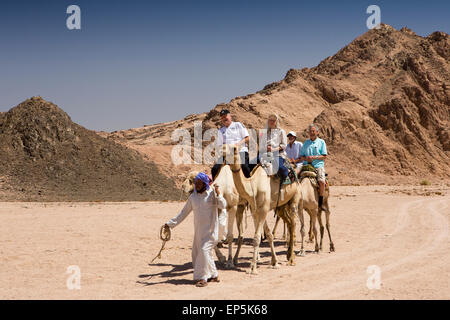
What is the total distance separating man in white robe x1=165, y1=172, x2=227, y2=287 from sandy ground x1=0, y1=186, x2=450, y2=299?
14.3 inches

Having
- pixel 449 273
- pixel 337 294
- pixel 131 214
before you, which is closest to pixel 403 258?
pixel 449 273

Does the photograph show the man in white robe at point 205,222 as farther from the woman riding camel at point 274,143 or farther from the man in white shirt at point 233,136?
the woman riding camel at point 274,143

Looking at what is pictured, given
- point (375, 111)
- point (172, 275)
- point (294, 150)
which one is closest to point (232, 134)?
point (294, 150)

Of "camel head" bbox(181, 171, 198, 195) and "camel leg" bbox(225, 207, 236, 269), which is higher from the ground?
"camel head" bbox(181, 171, 198, 195)

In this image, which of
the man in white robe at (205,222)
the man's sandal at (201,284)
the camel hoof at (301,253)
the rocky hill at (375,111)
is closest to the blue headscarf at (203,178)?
the man in white robe at (205,222)

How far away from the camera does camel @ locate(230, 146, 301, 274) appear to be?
27.2 feet

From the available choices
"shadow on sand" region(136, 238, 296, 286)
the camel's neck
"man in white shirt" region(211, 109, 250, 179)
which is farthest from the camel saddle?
the camel's neck

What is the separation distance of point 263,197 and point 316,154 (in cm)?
314

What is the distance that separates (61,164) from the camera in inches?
1197

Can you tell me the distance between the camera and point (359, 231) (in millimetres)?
14672

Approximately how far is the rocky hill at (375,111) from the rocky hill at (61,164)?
5.47 meters

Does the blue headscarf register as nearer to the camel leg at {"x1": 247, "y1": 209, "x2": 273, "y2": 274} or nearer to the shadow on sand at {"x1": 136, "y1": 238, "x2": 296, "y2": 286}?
the camel leg at {"x1": 247, "y1": 209, "x2": 273, "y2": 274}

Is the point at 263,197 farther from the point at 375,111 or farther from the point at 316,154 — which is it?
the point at 375,111

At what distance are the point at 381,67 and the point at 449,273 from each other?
57.8 m
